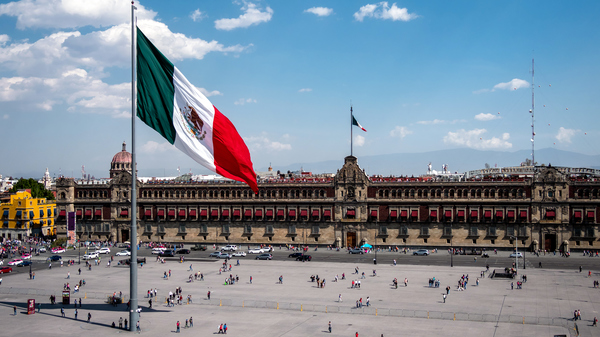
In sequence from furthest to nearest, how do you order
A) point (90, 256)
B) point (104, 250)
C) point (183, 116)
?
1. point (104, 250)
2. point (90, 256)
3. point (183, 116)

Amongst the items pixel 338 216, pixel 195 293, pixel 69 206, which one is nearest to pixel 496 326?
pixel 195 293

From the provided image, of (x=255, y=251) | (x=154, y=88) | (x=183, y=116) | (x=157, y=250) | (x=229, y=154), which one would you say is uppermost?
(x=154, y=88)

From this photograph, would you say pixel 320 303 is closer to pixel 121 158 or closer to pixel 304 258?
pixel 304 258

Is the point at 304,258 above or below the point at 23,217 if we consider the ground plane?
below

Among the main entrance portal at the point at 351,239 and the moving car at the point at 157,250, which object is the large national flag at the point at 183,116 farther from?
the main entrance portal at the point at 351,239

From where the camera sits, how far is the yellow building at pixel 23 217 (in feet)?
418

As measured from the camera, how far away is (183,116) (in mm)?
33812

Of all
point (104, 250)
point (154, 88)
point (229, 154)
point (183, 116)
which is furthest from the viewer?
point (104, 250)

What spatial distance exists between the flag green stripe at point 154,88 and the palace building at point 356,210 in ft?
244

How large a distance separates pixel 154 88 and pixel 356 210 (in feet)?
251

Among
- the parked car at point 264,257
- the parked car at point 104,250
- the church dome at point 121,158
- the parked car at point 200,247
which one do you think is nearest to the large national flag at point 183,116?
the parked car at point 264,257

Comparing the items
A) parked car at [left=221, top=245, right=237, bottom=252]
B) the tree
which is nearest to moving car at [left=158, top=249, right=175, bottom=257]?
parked car at [left=221, top=245, right=237, bottom=252]

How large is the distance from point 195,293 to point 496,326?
34697 millimetres

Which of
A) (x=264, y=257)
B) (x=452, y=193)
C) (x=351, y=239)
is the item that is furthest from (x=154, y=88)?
(x=452, y=193)
